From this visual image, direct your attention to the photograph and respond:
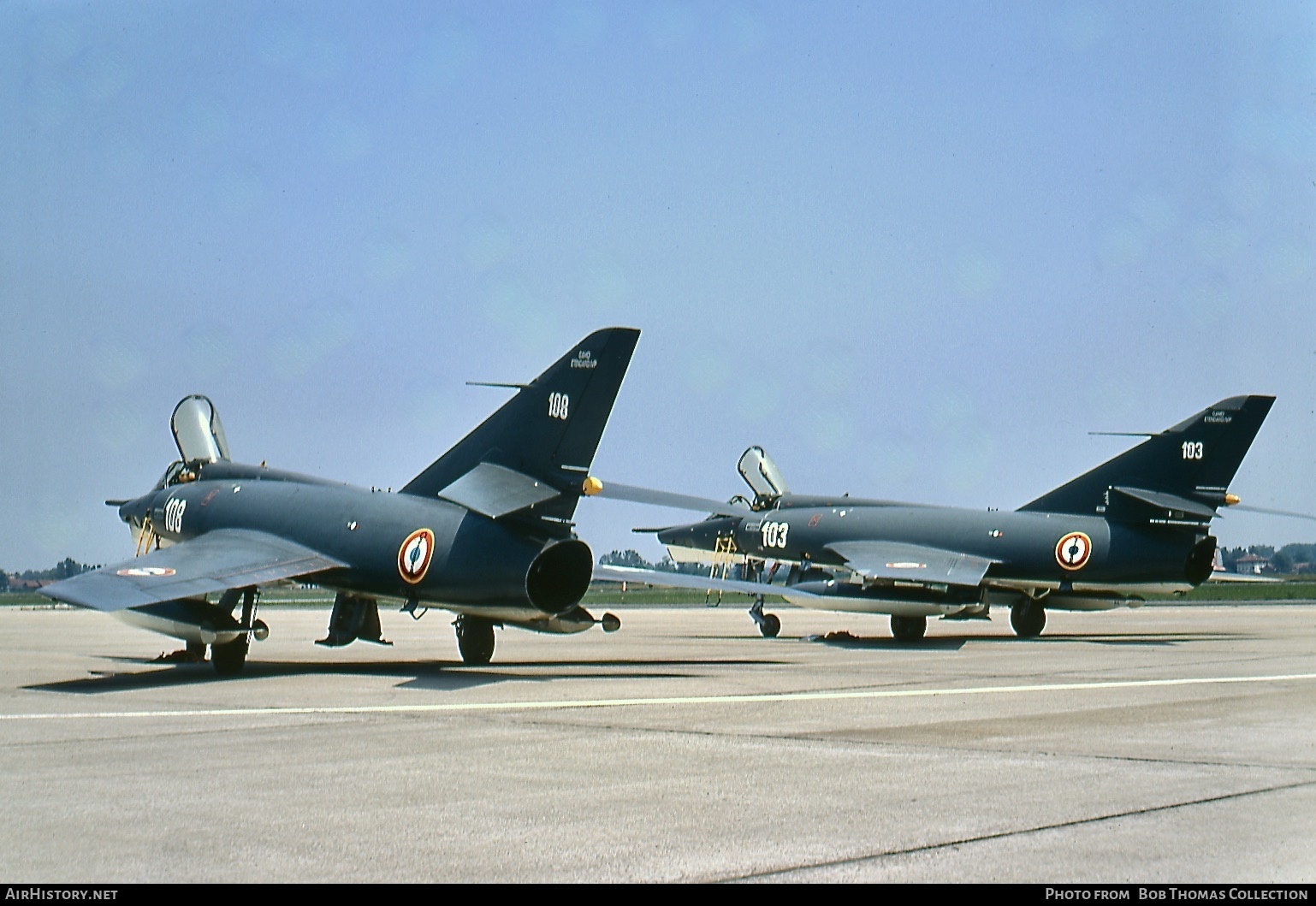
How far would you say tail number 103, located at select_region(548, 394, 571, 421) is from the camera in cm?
1778

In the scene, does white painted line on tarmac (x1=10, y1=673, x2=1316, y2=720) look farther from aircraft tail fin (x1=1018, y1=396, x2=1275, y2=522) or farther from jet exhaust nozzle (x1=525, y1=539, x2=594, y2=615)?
aircraft tail fin (x1=1018, y1=396, x2=1275, y2=522)

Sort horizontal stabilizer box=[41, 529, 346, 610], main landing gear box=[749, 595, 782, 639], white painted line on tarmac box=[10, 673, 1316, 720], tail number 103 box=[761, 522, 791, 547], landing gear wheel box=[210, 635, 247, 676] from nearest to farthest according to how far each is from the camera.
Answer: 1. white painted line on tarmac box=[10, 673, 1316, 720]
2. horizontal stabilizer box=[41, 529, 346, 610]
3. landing gear wheel box=[210, 635, 247, 676]
4. main landing gear box=[749, 595, 782, 639]
5. tail number 103 box=[761, 522, 791, 547]

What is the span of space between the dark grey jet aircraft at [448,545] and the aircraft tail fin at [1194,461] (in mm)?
15329

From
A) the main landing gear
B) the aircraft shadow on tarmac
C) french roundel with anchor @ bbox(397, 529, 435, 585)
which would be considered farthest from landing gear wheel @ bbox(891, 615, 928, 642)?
french roundel with anchor @ bbox(397, 529, 435, 585)

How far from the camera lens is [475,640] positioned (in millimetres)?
19984

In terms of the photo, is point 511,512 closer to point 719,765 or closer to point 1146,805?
point 719,765

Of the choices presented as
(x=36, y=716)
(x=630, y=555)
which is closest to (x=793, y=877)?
(x=36, y=716)

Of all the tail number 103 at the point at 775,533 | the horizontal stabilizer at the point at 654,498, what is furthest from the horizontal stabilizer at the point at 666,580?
the tail number 103 at the point at 775,533

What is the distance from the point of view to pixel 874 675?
18.5 meters

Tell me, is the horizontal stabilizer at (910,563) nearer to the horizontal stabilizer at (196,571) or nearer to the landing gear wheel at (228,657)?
the horizontal stabilizer at (196,571)

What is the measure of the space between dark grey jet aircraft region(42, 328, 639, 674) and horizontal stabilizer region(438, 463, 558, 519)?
0.8 inches

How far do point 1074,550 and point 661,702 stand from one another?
17836 mm

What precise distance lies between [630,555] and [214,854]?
90.2 meters

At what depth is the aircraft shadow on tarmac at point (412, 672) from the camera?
16.4 meters
